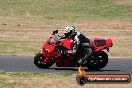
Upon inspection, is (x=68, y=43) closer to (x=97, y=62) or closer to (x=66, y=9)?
(x=97, y=62)

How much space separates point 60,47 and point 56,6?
28.2 m

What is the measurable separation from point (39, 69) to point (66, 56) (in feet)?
3.63

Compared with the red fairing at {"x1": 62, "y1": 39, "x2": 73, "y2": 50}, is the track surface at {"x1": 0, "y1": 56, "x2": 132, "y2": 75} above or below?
below

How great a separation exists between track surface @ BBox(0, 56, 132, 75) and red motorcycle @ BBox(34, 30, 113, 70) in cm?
25

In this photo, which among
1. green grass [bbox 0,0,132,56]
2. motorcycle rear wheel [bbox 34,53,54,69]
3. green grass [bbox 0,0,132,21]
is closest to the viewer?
motorcycle rear wheel [bbox 34,53,54,69]

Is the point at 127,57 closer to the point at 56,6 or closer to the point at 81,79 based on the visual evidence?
the point at 81,79

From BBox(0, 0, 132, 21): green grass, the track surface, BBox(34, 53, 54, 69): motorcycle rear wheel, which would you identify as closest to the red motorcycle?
BBox(34, 53, 54, 69): motorcycle rear wheel

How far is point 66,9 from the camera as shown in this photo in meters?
46.6

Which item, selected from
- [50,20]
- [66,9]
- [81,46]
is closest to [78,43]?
[81,46]

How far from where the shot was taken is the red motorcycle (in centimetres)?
1991

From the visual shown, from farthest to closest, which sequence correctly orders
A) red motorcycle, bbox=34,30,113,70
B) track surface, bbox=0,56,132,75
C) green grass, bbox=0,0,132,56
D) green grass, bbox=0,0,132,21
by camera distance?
green grass, bbox=0,0,132,21
green grass, bbox=0,0,132,56
red motorcycle, bbox=34,30,113,70
track surface, bbox=0,56,132,75

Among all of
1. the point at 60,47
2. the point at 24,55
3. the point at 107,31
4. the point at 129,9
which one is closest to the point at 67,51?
the point at 60,47

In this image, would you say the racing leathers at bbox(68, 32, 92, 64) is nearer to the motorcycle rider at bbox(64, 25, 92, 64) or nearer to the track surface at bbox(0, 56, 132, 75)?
the motorcycle rider at bbox(64, 25, 92, 64)

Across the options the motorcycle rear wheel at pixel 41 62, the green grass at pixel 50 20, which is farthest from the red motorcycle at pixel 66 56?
the green grass at pixel 50 20
